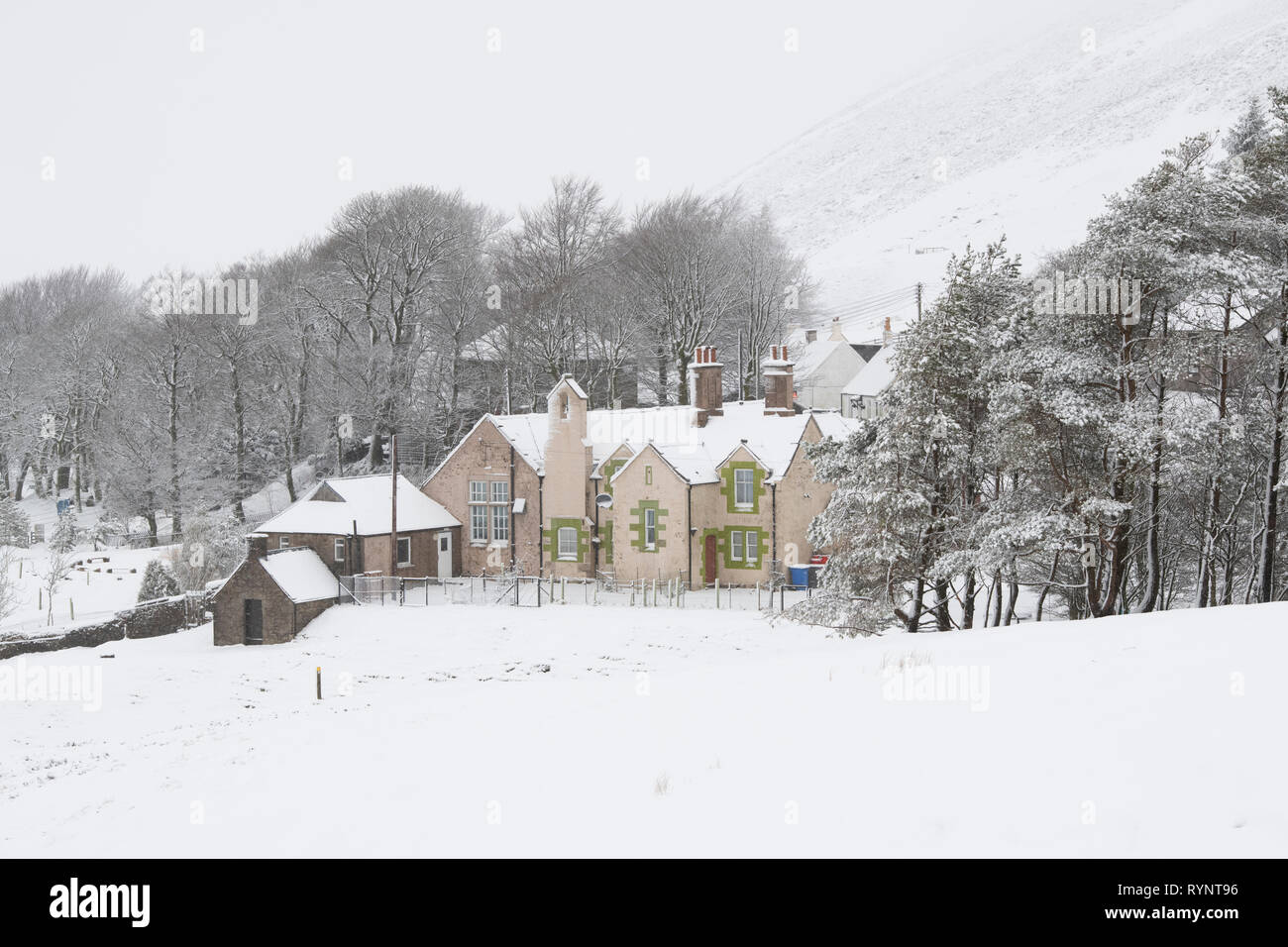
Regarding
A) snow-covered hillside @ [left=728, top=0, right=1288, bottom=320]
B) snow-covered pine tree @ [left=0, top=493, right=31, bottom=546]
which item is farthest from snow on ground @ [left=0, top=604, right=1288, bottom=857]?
snow-covered hillside @ [left=728, top=0, right=1288, bottom=320]

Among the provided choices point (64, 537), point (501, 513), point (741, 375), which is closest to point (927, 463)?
point (501, 513)

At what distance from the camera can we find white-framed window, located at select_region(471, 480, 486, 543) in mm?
48812

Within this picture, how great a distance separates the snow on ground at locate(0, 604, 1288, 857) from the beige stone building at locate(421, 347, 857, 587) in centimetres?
2445

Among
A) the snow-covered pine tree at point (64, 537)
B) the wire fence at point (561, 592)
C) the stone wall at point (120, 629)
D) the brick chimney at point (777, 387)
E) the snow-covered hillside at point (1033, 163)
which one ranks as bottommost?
the stone wall at point (120, 629)

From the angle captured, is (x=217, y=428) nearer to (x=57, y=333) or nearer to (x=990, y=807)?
(x=57, y=333)

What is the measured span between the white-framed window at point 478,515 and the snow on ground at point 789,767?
29.1m

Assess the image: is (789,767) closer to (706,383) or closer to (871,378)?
(706,383)

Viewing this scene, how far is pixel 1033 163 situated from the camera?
160 m

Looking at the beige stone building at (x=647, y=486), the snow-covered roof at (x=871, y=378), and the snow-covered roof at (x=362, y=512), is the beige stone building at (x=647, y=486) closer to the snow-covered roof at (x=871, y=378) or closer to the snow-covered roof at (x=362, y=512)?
the snow-covered roof at (x=362, y=512)

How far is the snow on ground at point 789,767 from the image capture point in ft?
28.6

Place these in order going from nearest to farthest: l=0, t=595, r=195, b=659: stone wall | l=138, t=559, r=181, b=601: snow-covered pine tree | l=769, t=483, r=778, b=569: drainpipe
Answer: l=0, t=595, r=195, b=659: stone wall < l=138, t=559, r=181, b=601: snow-covered pine tree < l=769, t=483, r=778, b=569: drainpipe

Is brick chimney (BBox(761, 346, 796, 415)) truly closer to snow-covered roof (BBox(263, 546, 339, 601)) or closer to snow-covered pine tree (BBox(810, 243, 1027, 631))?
snow-covered pine tree (BBox(810, 243, 1027, 631))

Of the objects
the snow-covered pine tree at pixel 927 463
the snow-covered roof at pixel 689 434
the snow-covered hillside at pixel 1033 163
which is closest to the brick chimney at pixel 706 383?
the snow-covered roof at pixel 689 434

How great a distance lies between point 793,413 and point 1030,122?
157235 millimetres
